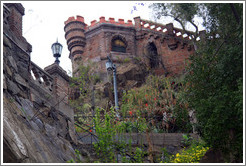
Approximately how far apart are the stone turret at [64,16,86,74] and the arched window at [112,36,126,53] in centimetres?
262

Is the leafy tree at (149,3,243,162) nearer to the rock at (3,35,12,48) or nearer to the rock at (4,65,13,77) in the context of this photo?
the rock at (4,65,13,77)

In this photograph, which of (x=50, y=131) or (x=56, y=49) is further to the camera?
Answer: (x=56, y=49)

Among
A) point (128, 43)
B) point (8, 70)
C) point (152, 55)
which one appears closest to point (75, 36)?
point (128, 43)

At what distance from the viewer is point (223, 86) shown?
6.74 m

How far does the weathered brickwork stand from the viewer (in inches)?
1025

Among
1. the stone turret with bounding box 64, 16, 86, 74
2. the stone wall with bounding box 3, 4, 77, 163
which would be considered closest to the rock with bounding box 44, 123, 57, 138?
the stone wall with bounding box 3, 4, 77, 163

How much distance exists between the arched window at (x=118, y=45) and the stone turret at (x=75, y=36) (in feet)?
8.61

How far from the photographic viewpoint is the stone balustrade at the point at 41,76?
30.1 ft

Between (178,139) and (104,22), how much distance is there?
18378 millimetres

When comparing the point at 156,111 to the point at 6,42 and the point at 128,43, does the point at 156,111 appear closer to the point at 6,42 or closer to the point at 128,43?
the point at 6,42

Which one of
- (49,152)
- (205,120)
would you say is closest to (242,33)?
(205,120)

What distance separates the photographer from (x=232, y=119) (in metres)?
6.57

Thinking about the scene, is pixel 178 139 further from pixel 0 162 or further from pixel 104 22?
pixel 104 22

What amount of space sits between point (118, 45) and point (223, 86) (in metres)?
20.9
